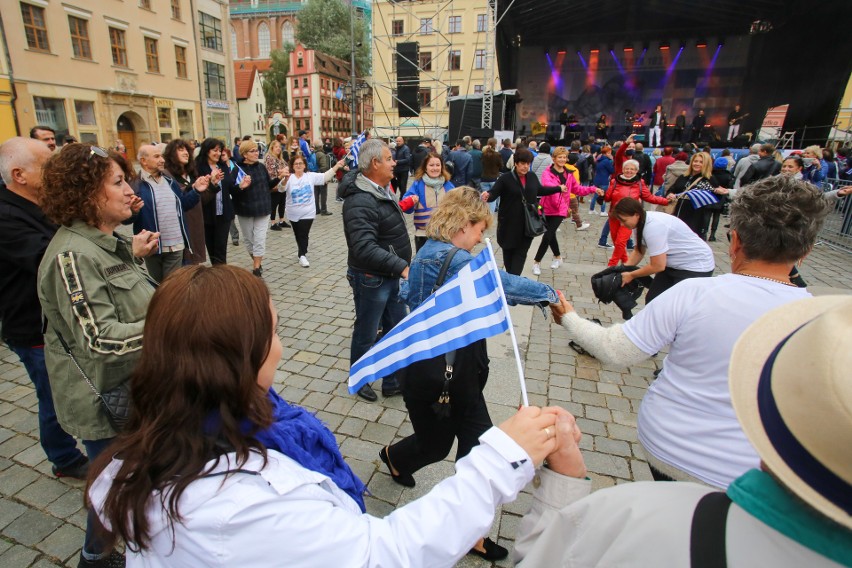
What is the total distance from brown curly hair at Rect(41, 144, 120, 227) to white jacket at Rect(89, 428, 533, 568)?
1429 mm

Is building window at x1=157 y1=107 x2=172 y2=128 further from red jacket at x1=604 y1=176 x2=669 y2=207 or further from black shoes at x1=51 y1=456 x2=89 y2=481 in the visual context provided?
black shoes at x1=51 y1=456 x2=89 y2=481

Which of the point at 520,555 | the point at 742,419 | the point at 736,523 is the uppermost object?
the point at 742,419

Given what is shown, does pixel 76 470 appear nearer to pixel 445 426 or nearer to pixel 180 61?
pixel 445 426

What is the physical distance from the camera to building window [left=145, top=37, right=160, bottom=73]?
91.7 feet

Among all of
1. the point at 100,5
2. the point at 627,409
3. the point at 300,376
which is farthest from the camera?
the point at 100,5

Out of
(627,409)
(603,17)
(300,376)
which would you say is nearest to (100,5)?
(603,17)

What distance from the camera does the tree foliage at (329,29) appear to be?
50.4 meters

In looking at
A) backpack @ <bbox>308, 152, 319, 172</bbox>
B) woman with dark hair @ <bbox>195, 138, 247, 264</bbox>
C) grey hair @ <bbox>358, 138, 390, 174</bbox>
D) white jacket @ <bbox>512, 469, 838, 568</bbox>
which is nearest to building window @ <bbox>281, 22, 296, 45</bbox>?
backpack @ <bbox>308, 152, 319, 172</bbox>

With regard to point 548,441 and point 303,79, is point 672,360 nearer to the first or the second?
point 548,441

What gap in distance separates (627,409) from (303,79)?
198 feet

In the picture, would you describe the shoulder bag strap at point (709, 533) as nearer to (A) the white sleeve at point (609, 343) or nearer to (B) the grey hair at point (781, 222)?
(A) the white sleeve at point (609, 343)

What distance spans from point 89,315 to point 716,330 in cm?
244

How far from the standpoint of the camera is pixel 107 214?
217cm

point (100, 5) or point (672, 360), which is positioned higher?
point (100, 5)
